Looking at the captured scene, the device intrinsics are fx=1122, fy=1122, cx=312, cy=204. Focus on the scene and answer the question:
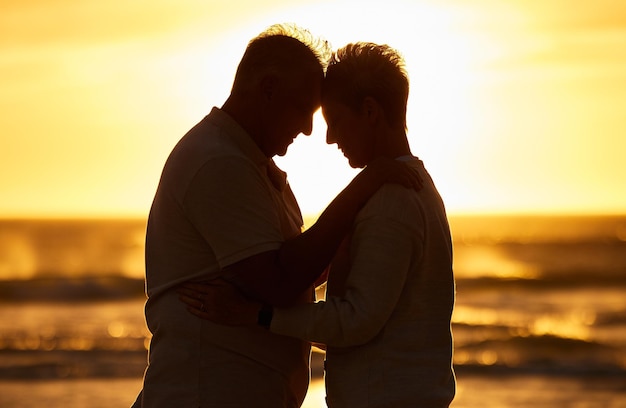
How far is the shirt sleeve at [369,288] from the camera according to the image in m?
3.37

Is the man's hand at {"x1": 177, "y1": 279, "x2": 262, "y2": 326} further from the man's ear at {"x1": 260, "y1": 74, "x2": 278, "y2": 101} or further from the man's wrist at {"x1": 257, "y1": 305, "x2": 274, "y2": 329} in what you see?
the man's ear at {"x1": 260, "y1": 74, "x2": 278, "y2": 101}

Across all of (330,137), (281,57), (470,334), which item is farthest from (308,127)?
(470,334)

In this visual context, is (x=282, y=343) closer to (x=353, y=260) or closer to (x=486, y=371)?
(x=353, y=260)

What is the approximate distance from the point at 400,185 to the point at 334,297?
40cm

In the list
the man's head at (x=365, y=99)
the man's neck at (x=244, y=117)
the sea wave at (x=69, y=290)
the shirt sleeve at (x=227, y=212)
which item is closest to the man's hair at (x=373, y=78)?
the man's head at (x=365, y=99)

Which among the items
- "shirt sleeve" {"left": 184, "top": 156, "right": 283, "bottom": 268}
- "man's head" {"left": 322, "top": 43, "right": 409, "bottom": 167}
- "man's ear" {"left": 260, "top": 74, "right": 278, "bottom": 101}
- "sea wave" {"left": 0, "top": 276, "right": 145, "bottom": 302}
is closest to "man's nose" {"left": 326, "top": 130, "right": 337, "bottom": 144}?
"man's head" {"left": 322, "top": 43, "right": 409, "bottom": 167}

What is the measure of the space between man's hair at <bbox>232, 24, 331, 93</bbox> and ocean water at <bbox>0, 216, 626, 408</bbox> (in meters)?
7.64

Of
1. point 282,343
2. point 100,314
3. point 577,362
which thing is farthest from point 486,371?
point 282,343

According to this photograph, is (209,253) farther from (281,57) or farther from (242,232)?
(281,57)

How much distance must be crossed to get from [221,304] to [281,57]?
81 cm

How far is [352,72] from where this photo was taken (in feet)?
11.5

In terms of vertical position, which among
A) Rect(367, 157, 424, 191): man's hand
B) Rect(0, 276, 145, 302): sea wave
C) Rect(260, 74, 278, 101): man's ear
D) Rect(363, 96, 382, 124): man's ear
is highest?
Rect(260, 74, 278, 101): man's ear

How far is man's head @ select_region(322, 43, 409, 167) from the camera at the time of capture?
11.4ft

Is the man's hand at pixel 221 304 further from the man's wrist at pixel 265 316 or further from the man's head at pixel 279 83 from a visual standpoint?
the man's head at pixel 279 83
